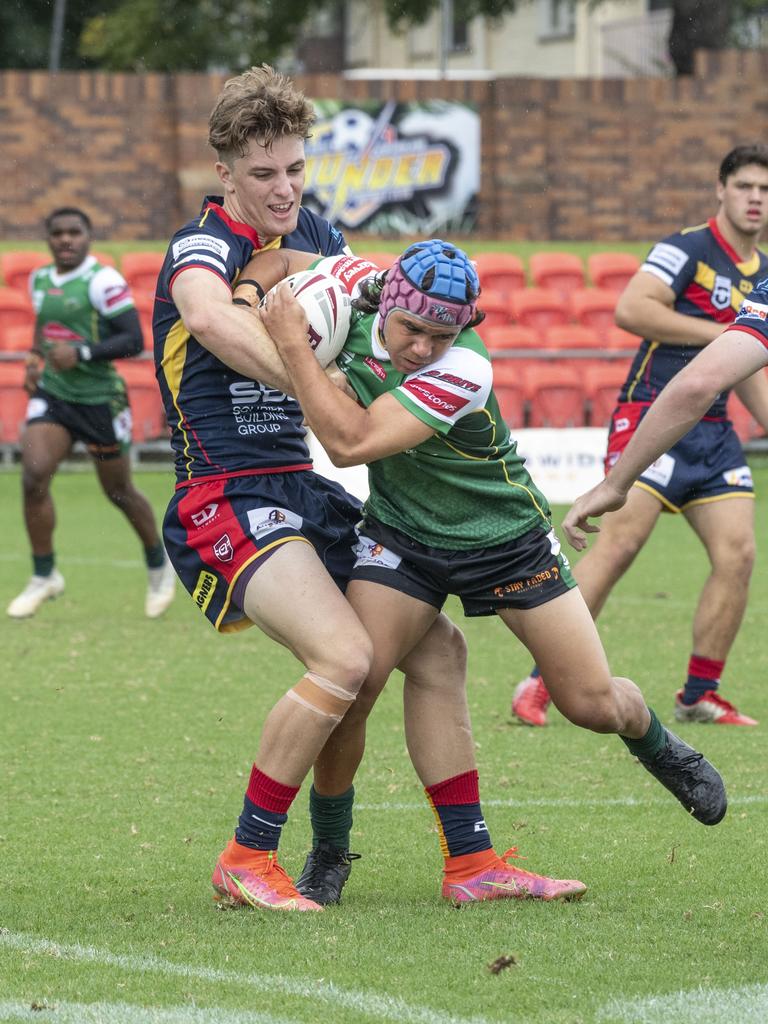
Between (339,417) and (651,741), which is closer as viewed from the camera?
(339,417)

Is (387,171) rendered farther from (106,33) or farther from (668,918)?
(668,918)

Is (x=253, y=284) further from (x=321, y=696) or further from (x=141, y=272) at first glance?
(x=141, y=272)

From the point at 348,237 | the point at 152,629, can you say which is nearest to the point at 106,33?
the point at 348,237

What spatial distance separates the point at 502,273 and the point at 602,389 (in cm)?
514

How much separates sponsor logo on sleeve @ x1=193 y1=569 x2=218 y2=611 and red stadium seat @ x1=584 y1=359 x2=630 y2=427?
1238 centimetres

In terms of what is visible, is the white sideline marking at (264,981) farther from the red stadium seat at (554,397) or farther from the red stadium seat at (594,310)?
the red stadium seat at (594,310)

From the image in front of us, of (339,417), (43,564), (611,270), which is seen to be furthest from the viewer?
(611,270)

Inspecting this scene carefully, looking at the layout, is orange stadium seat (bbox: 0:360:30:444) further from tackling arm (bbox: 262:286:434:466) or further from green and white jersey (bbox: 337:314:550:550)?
tackling arm (bbox: 262:286:434:466)

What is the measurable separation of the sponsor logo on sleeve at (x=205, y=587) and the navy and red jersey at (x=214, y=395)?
A: 28 cm

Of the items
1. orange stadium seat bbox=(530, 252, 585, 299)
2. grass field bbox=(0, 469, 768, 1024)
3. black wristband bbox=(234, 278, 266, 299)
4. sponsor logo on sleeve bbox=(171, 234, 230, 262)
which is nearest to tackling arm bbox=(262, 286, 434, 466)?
black wristband bbox=(234, 278, 266, 299)

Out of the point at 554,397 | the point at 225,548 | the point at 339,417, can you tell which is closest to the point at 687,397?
the point at 339,417

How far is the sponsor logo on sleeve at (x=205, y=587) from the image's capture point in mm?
4688

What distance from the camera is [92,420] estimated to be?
32.5 ft

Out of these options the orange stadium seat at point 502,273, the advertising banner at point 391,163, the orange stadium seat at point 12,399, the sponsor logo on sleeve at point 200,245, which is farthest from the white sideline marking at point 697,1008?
the advertising banner at point 391,163
